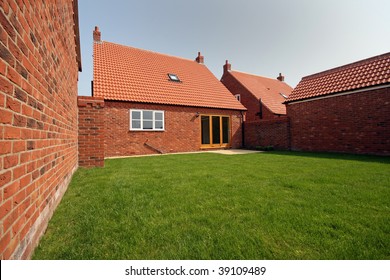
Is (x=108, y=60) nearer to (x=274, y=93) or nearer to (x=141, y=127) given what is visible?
(x=141, y=127)

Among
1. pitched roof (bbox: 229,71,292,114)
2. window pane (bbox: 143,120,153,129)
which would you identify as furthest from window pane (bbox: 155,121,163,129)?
pitched roof (bbox: 229,71,292,114)

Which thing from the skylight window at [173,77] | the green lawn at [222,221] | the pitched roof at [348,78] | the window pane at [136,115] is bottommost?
the green lawn at [222,221]

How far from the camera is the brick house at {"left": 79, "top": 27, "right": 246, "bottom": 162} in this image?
32.1ft

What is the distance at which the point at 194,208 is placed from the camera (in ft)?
8.37

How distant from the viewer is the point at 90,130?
222 inches

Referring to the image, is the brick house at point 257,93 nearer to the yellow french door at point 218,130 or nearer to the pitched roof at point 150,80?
the pitched roof at point 150,80

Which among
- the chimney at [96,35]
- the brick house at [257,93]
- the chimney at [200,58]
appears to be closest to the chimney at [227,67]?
the brick house at [257,93]

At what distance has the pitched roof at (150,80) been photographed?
10.4 meters

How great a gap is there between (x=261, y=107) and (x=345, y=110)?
757 cm

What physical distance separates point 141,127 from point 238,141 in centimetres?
710

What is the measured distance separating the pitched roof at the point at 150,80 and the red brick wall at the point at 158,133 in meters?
0.40

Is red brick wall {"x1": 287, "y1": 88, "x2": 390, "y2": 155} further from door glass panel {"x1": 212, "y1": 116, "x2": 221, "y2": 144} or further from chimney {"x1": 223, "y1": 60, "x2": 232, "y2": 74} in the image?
chimney {"x1": 223, "y1": 60, "x2": 232, "y2": 74}

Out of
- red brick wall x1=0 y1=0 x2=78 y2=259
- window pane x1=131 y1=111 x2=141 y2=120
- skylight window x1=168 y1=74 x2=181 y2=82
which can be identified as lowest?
red brick wall x1=0 y1=0 x2=78 y2=259

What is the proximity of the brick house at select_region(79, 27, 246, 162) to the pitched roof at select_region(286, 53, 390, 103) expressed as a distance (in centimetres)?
433
